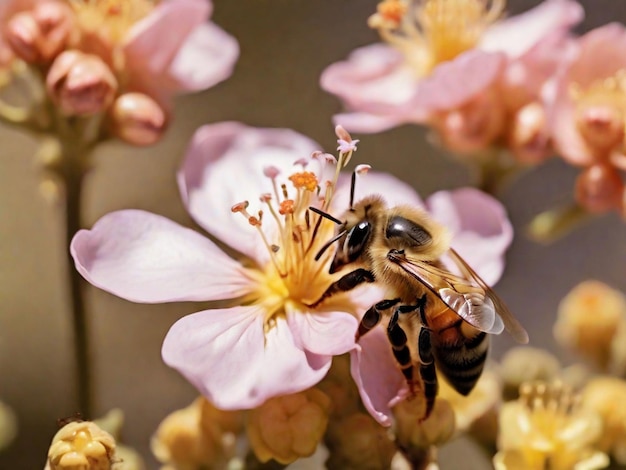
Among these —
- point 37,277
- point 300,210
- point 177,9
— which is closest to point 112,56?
point 177,9

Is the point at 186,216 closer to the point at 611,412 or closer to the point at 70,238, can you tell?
the point at 70,238

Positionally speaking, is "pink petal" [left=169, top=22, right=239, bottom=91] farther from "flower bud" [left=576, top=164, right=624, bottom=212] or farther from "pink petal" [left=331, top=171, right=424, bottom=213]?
"flower bud" [left=576, top=164, right=624, bottom=212]

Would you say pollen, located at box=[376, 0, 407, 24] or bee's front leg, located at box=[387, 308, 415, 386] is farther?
pollen, located at box=[376, 0, 407, 24]

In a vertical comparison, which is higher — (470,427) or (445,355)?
(445,355)

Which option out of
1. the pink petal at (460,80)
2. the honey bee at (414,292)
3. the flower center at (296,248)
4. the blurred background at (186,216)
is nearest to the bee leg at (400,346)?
the honey bee at (414,292)

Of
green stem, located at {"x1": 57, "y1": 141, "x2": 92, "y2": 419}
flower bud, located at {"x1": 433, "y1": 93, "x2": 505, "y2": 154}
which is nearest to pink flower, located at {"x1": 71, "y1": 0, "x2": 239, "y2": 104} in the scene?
green stem, located at {"x1": 57, "y1": 141, "x2": 92, "y2": 419}

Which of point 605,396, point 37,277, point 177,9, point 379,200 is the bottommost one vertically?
point 37,277

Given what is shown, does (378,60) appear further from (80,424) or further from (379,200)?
(80,424)
